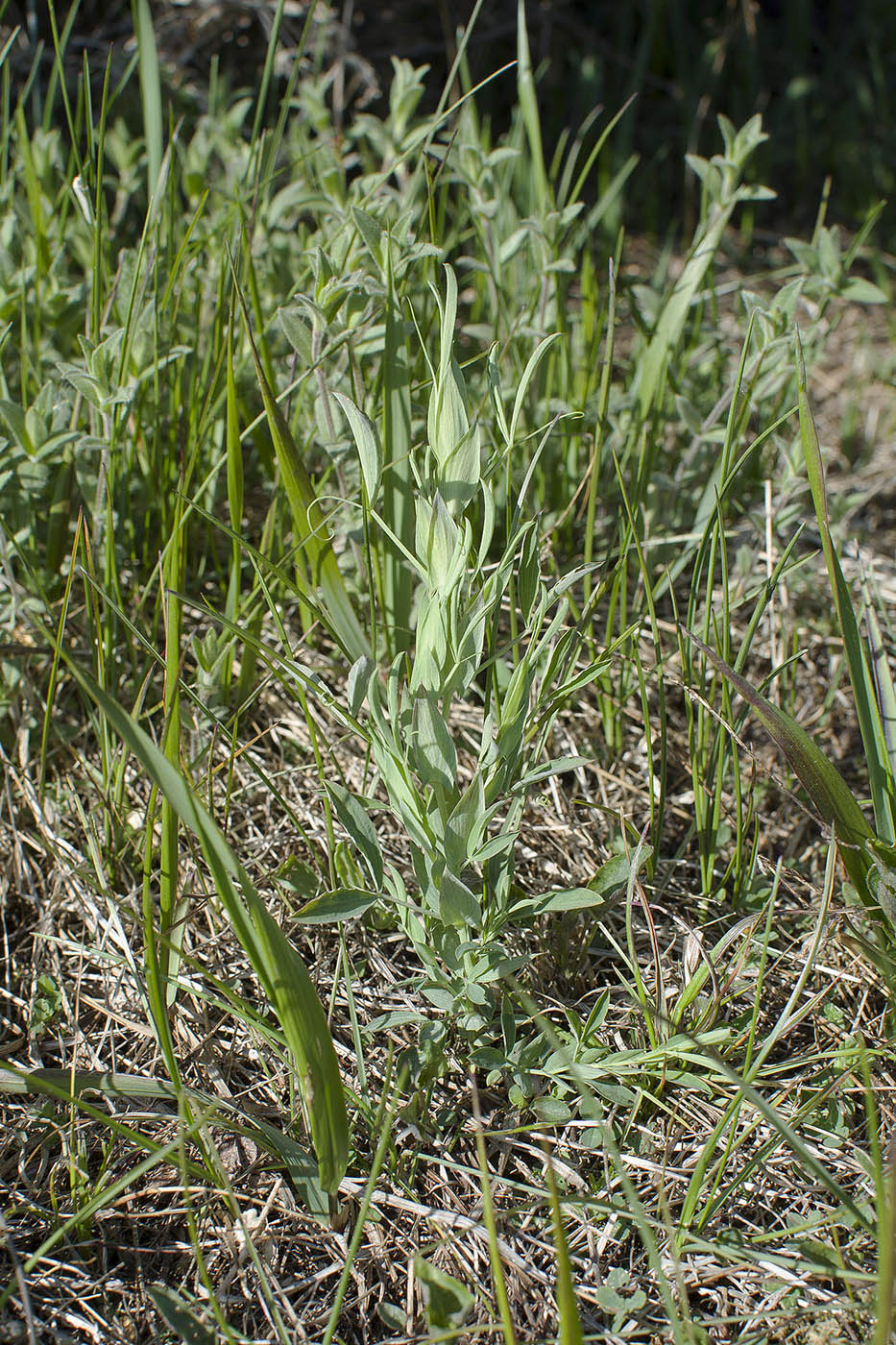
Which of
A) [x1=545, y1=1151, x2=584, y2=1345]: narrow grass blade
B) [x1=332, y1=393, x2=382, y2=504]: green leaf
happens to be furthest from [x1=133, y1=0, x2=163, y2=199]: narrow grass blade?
[x1=545, y1=1151, x2=584, y2=1345]: narrow grass blade

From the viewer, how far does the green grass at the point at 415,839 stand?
3.61 feet

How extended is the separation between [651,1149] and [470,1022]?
300mm

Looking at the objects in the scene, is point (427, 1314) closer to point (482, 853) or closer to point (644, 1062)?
point (644, 1062)

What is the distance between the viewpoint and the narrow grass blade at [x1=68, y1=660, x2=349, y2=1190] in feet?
3.08

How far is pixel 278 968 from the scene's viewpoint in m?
1.01

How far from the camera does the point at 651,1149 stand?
1.24 metres

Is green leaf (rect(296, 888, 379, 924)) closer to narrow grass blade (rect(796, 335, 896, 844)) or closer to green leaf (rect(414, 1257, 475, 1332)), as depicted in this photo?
green leaf (rect(414, 1257, 475, 1332))

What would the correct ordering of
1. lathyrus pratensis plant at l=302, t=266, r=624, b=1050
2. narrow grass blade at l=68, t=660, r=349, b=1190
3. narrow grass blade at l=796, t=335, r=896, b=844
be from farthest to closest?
narrow grass blade at l=796, t=335, r=896, b=844 → lathyrus pratensis plant at l=302, t=266, r=624, b=1050 → narrow grass blade at l=68, t=660, r=349, b=1190

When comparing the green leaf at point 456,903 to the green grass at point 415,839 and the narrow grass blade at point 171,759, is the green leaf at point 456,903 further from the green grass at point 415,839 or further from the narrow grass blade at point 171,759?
the narrow grass blade at point 171,759

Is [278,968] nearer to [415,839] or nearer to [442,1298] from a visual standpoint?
[415,839]

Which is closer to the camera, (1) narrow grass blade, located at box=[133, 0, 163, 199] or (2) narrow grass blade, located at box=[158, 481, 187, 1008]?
(2) narrow grass blade, located at box=[158, 481, 187, 1008]

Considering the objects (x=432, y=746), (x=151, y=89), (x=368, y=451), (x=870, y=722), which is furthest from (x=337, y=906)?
(x=151, y=89)

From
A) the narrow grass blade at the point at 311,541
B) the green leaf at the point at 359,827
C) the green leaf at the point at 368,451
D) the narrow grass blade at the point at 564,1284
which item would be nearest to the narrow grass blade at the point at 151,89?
the narrow grass blade at the point at 311,541

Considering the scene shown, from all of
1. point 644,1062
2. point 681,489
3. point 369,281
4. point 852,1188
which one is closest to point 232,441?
point 369,281
